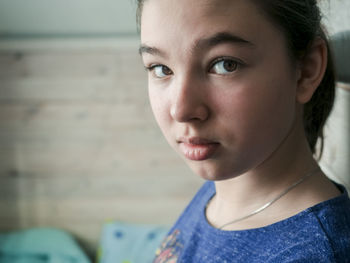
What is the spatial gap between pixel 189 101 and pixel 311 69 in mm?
221

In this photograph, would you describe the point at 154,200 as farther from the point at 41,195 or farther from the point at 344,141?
the point at 344,141

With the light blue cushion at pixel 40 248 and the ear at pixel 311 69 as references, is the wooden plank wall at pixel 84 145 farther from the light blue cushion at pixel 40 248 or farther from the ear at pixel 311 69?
the ear at pixel 311 69

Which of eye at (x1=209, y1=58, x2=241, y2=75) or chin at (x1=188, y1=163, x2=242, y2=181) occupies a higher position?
eye at (x1=209, y1=58, x2=241, y2=75)

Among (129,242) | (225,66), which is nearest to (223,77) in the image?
(225,66)

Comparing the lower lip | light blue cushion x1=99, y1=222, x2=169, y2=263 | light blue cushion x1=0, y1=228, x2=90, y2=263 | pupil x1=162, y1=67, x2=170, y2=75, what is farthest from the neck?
light blue cushion x1=0, y1=228, x2=90, y2=263

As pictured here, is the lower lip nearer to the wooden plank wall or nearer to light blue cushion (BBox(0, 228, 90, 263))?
the wooden plank wall

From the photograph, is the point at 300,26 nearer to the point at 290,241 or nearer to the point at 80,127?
the point at 290,241

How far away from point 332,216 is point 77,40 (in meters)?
1.79

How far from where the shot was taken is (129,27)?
2053 millimetres

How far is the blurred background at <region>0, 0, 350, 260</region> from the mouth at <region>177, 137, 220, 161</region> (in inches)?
58.5

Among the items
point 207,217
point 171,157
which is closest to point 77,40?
point 171,157

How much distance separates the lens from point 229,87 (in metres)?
0.58

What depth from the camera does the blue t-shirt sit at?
21.1 inches

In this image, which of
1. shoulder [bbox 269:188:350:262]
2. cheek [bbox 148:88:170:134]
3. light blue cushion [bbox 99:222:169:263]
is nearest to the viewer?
shoulder [bbox 269:188:350:262]
